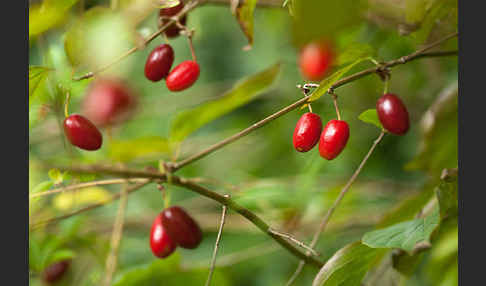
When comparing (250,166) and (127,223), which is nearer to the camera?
(127,223)

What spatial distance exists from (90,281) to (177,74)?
419mm

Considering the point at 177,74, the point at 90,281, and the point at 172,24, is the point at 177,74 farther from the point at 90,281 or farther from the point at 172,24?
the point at 90,281

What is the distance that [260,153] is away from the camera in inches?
52.4

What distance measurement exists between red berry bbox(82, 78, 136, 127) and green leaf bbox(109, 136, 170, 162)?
0.07 m

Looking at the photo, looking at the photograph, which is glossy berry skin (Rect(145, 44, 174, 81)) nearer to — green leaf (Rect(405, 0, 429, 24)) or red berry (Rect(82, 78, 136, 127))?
green leaf (Rect(405, 0, 429, 24))

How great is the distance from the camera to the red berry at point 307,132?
1.60 ft

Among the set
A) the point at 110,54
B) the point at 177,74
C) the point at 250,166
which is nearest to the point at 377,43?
the point at 177,74

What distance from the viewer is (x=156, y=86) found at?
1565 mm

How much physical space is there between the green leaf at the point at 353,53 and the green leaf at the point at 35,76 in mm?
287

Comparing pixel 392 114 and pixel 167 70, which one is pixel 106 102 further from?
pixel 392 114

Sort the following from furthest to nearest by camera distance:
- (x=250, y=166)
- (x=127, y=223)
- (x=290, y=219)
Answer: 1. (x=250, y=166)
2. (x=127, y=223)
3. (x=290, y=219)

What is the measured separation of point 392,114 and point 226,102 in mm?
210

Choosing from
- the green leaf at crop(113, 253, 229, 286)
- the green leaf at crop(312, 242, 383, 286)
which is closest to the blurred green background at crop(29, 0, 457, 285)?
the green leaf at crop(113, 253, 229, 286)

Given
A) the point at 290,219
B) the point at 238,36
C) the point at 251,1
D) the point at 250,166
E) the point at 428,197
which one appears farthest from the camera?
the point at 238,36
